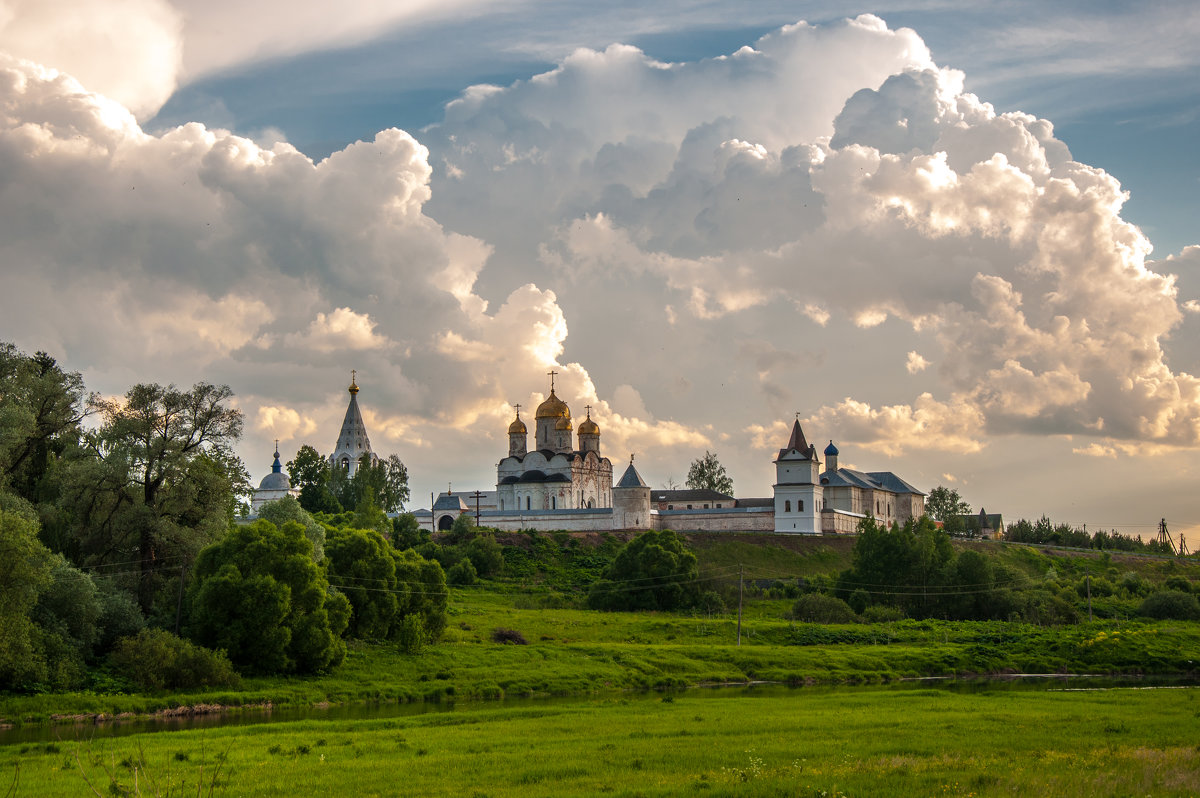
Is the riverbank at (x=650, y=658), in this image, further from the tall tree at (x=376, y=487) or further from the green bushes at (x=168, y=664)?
the tall tree at (x=376, y=487)

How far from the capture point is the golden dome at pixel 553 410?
10419 cm

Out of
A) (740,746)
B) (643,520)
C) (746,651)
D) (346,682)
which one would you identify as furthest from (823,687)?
(643,520)

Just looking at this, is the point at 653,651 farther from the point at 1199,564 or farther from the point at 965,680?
the point at 1199,564

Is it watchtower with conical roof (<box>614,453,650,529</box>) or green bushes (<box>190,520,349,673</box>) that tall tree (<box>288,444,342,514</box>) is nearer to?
watchtower with conical roof (<box>614,453,650,529</box>)

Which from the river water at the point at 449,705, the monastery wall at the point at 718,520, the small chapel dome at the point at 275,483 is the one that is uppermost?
the small chapel dome at the point at 275,483

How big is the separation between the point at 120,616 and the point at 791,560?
52461 millimetres

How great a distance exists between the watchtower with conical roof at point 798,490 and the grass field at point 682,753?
174 ft

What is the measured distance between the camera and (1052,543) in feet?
313

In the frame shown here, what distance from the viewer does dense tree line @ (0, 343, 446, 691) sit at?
32781 mm

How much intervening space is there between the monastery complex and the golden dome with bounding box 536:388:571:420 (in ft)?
0.30

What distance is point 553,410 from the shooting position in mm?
104438

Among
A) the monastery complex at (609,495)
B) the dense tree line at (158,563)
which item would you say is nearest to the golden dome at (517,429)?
the monastery complex at (609,495)

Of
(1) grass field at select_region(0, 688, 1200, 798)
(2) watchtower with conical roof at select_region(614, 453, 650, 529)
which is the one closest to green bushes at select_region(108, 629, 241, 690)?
(1) grass field at select_region(0, 688, 1200, 798)

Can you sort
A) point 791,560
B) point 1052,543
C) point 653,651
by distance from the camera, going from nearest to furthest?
point 653,651 < point 791,560 < point 1052,543
